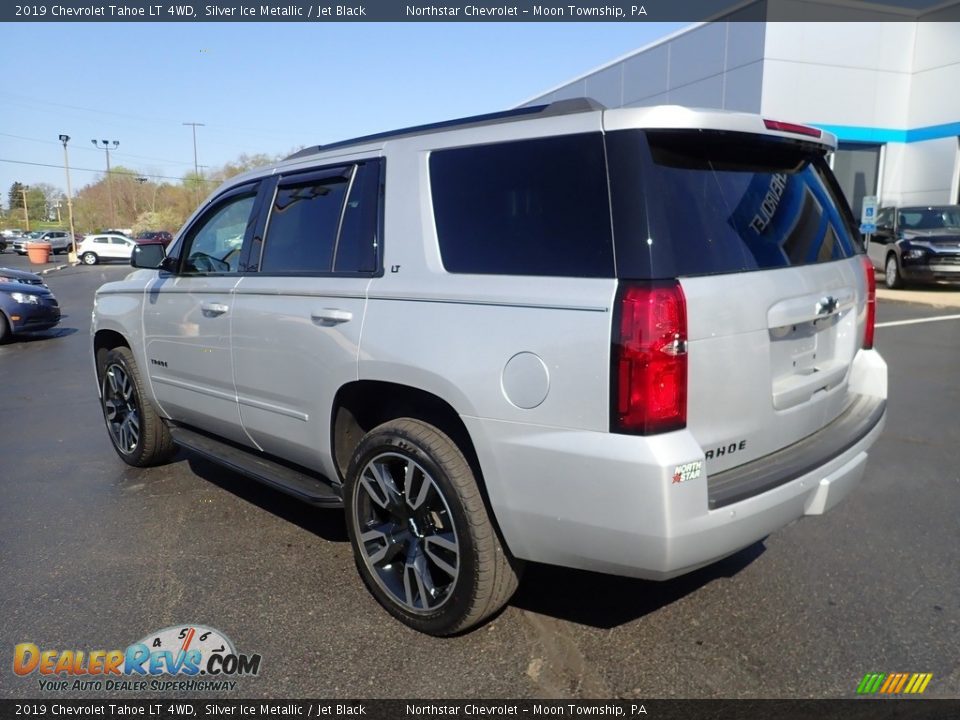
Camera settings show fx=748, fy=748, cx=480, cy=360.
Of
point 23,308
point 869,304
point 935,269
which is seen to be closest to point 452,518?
point 869,304

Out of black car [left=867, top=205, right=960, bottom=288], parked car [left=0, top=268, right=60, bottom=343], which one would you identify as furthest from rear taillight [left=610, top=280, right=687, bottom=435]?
black car [left=867, top=205, right=960, bottom=288]

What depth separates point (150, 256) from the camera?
4.78 m

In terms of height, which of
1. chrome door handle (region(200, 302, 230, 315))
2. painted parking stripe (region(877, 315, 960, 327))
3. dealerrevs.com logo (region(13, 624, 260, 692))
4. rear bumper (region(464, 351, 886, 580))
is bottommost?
dealerrevs.com logo (region(13, 624, 260, 692))

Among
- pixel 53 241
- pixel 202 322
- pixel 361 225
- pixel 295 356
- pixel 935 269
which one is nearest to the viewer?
pixel 361 225

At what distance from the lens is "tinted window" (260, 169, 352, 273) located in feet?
11.8

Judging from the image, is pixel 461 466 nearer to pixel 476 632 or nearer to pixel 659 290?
pixel 476 632

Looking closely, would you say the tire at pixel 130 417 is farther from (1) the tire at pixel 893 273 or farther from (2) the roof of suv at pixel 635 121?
(1) the tire at pixel 893 273

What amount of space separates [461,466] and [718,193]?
139 cm

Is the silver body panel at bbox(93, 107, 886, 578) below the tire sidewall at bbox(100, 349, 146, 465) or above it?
above

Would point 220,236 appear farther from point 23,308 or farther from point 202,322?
point 23,308

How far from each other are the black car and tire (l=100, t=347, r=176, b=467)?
52.0 ft

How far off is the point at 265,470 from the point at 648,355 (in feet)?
7.56

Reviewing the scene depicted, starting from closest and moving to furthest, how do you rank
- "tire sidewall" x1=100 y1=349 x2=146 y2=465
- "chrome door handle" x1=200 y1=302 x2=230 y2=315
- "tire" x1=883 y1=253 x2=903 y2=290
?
"chrome door handle" x1=200 y1=302 x2=230 y2=315
"tire sidewall" x1=100 y1=349 x2=146 y2=465
"tire" x1=883 y1=253 x2=903 y2=290

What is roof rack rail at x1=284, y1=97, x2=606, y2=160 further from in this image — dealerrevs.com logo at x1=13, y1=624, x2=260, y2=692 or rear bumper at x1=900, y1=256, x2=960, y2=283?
rear bumper at x1=900, y1=256, x2=960, y2=283
